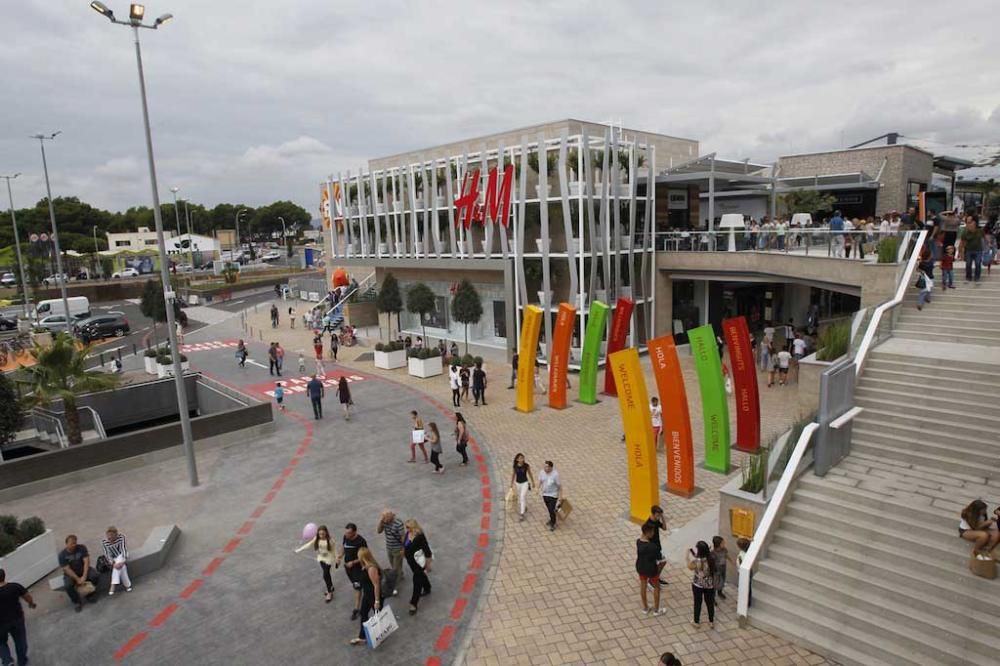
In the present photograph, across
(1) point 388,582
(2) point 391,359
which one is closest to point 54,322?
(2) point 391,359

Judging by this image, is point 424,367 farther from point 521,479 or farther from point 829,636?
point 829,636

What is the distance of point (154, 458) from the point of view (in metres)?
15.2

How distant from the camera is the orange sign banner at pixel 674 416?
38.1 feet

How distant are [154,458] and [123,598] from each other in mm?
6597

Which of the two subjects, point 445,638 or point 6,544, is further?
point 6,544

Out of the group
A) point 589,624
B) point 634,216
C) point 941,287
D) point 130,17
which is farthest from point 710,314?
point 130,17

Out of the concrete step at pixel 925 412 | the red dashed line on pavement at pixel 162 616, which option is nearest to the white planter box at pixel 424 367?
the red dashed line on pavement at pixel 162 616

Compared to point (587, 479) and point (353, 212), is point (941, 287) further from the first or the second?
point (353, 212)

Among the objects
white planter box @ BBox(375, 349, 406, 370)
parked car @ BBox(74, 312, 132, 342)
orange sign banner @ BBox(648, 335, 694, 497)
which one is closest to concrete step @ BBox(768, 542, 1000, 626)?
orange sign banner @ BBox(648, 335, 694, 497)

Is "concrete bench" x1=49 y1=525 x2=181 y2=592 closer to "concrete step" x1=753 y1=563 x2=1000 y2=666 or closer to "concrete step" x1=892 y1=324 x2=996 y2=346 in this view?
"concrete step" x1=753 y1=563 x2=1000 y2=666

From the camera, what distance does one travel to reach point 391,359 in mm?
25719

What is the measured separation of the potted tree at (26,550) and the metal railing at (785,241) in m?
19.8

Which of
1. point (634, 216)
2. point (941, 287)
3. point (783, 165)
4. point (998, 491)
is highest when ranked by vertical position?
point (783, 165)

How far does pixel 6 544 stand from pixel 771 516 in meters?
12.1
